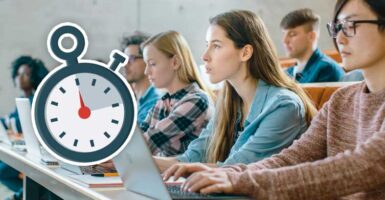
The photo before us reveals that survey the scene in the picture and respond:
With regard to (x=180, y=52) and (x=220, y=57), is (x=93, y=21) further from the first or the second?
(x=220, y=57)

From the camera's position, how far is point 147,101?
12.3 feet

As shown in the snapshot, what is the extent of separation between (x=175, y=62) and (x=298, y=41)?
79.8 inches

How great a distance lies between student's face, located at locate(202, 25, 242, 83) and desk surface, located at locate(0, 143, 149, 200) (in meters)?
0.61

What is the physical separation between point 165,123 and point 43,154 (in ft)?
1.90

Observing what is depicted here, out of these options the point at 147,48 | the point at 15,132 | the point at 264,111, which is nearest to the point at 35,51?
the point at 15,132

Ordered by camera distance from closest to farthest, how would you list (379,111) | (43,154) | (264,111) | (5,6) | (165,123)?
(379,111)
(264,111)
(43,154)
(165,123)
(5,6)

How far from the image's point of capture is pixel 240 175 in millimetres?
1257

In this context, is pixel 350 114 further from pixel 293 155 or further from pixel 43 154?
pixel 43 154

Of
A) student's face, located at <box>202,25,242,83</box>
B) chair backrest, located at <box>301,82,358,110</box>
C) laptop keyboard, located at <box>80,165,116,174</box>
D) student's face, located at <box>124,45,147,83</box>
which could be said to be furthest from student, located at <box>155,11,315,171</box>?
student's face, located at <box>124,45,147,83</box>

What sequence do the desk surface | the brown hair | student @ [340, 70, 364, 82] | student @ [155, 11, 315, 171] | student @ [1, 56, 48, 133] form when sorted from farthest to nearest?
student @ [1, 56, 48, 133] → the brown hair → student @ [340, 70, 364, 82] → student @ [155, 11, 315, 171] → the desk surface

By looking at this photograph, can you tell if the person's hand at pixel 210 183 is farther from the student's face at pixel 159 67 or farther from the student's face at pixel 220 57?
the student's face at pixel 159 67

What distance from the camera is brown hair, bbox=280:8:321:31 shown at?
5.07 meters

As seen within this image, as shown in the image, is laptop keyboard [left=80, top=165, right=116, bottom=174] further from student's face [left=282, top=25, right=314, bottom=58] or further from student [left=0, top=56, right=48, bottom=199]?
student's face [left=282, top=25, right=314, bottom=58]

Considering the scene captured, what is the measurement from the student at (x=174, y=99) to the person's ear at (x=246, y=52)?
62cm
